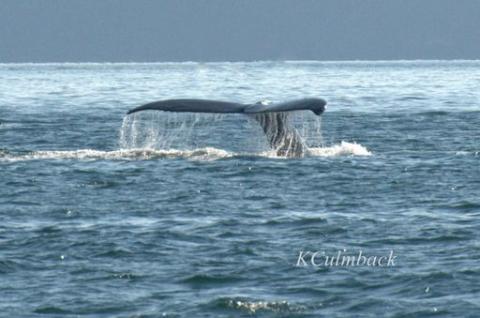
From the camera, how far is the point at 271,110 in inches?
847

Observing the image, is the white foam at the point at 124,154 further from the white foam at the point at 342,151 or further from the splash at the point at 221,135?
the white foam at the point at 342,151

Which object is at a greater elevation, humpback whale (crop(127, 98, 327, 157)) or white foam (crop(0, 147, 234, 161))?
humpback whale (crop(127, 98, 327, 157))

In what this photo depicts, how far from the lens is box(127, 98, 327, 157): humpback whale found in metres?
20.9

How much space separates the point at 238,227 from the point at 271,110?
441cm

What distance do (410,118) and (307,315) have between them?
2515cm

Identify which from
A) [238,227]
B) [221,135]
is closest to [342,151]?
[221,135]

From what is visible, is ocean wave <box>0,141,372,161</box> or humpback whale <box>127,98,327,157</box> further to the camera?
ocean wave <box>0,141,372,161</box>

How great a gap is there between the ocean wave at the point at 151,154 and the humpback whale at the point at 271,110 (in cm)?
30

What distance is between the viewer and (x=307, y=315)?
1311 cm

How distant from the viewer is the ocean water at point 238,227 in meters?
13.7

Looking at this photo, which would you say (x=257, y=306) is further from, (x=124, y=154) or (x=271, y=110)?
(x=124, y=154)

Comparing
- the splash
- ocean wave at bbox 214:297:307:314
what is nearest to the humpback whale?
the splash

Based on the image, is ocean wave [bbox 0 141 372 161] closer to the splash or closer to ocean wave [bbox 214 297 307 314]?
the splash

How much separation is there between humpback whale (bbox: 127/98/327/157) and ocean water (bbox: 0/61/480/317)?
1.20 ft
